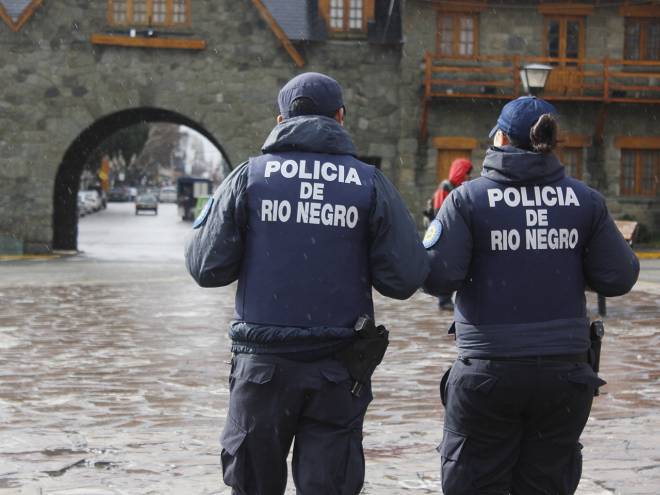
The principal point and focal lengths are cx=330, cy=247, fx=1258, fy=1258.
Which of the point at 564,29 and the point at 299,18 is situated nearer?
the point at 299,18

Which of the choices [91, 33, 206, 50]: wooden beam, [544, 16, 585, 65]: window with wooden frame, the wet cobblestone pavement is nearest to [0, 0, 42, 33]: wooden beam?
[91, 33, 206, 50]: wooden beam

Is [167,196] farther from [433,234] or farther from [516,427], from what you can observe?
[516,427]

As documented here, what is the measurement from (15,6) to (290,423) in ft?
83.5

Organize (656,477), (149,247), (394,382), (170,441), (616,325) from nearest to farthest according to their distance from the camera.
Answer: (656,477) → (170,441) → (394,382) → (616,325) → (149,247)

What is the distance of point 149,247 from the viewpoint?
33688 millimetres

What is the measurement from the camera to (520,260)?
14.5 ft

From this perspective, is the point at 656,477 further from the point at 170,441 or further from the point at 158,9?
the point at 158,9

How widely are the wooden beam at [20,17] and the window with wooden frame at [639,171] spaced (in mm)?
13880

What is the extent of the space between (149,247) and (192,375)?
79.8 feet

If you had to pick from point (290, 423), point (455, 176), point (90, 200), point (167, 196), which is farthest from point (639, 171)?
→ point (167, 196)

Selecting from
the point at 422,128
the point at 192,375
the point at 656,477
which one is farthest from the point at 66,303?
the point at 422,128

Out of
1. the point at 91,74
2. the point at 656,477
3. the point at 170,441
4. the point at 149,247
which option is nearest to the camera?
the point at 656,477

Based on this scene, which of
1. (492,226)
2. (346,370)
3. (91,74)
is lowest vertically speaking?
(346,370)

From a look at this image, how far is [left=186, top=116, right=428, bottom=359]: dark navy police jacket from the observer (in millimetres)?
4242
